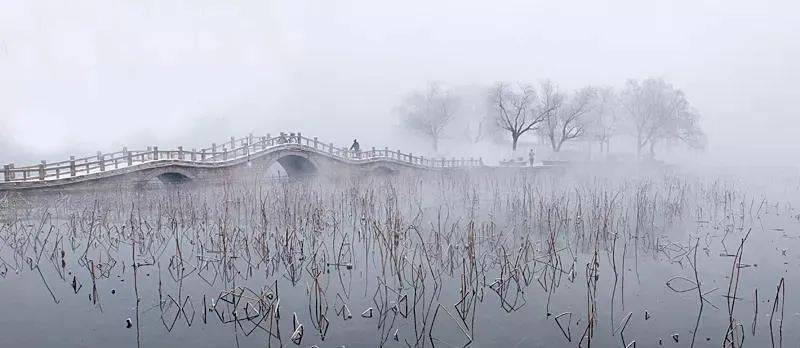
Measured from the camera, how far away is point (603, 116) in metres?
57.8

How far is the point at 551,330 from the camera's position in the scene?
684 centimetres

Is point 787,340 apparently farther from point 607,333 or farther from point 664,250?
point 664,250

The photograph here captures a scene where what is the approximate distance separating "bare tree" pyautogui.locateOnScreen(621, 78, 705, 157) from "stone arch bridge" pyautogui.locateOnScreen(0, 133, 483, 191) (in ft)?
95.0

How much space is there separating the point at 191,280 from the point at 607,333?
6.62 meters

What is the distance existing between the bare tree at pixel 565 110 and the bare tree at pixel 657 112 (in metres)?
5.37

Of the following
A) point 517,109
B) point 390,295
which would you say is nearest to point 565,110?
point 517,109

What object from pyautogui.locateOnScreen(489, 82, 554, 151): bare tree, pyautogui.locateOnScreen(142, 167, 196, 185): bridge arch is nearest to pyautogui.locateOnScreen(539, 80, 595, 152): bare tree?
pyautogui.locateOnScreen(489, 82, 554, 151): bare tree

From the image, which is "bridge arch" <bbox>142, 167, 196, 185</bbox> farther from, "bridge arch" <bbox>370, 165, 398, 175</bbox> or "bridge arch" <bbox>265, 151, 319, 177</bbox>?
"bridge arch" <bbox>370, 165, 398, 175</bbox>

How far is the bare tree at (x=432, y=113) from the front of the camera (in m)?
62.0

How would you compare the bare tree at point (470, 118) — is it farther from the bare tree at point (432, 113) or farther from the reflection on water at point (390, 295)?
the reflection on water at point (390, 295)

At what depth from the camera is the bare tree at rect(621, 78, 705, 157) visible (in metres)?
52.8

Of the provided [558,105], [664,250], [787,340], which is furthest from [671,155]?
[787,340]

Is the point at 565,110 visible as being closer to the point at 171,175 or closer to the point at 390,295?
the point at 171,175

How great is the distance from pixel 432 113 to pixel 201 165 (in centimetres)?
3967
